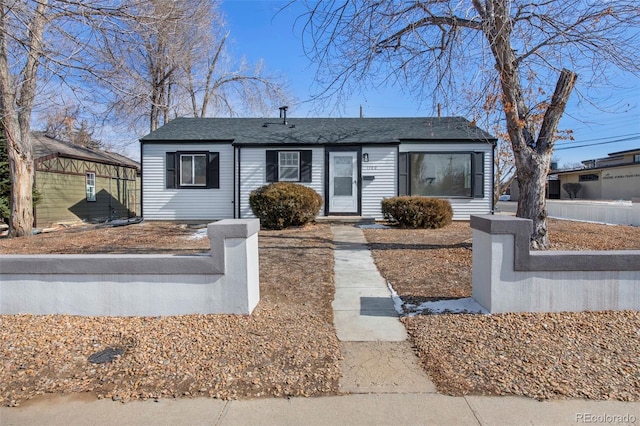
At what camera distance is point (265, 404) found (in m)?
2.73

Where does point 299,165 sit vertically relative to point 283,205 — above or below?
above

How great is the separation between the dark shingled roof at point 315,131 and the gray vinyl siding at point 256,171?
0.31 metres

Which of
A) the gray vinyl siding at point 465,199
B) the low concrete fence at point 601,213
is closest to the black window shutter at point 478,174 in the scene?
the gray vinyl siding at point 465,199

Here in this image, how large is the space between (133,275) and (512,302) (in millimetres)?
4016

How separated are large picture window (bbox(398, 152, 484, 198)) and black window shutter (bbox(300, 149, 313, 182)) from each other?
306 cm

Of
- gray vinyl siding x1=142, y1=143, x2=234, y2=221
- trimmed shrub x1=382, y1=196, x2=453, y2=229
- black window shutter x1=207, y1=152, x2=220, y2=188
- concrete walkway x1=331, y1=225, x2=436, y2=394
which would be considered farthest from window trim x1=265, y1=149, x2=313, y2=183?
concrete walkway x1=331, y1=225, x2=436, y2=394

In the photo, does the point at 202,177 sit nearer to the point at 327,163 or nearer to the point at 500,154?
the point at 327,163

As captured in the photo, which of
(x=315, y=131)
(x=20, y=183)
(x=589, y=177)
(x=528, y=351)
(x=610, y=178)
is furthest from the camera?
(x=589, y=177)

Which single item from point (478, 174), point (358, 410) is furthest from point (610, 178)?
point (358, 410)

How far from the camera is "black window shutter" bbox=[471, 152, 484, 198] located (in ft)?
42.4

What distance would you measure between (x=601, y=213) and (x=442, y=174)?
5636 millimetres

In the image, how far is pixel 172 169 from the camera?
1337 centimetres

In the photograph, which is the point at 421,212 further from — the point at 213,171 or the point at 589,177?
the point at 589,177

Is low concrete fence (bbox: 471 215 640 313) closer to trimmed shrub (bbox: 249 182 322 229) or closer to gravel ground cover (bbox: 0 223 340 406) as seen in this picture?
gravel ground cover (bbox: 0 223 340 406)
